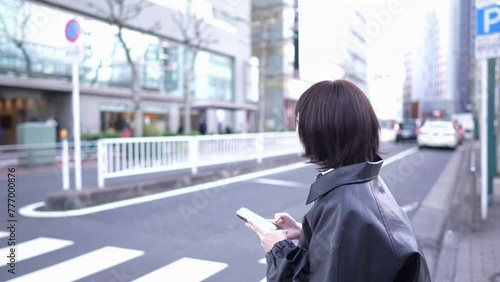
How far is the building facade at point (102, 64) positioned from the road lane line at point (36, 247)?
9.61m

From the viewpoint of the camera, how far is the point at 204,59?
28297mm

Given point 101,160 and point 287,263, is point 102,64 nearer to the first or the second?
point 101,160

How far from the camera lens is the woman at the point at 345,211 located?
3.36 ft

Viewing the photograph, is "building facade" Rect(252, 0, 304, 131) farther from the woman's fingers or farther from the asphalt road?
the woman's fingers

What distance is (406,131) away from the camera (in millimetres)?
26109

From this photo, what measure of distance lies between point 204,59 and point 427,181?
21.5 meters

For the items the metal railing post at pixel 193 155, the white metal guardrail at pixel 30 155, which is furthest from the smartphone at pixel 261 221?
the white metal guardrail at pixel 30 155

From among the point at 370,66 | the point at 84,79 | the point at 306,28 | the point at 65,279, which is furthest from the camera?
the point at 84,79

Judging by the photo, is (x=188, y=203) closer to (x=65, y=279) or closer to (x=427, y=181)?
(x=65, y=279)

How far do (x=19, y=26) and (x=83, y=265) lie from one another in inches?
651

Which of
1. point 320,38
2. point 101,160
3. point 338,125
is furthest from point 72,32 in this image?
point 338,125

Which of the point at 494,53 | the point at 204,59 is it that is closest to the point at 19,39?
the point at 204,59

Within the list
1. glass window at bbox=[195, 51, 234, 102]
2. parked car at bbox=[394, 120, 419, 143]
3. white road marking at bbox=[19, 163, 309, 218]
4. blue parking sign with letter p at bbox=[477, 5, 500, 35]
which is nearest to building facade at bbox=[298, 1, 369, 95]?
white road marking at bbox=[19, 163, 309, 218]

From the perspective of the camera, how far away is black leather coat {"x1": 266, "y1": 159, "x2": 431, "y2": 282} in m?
1.02
